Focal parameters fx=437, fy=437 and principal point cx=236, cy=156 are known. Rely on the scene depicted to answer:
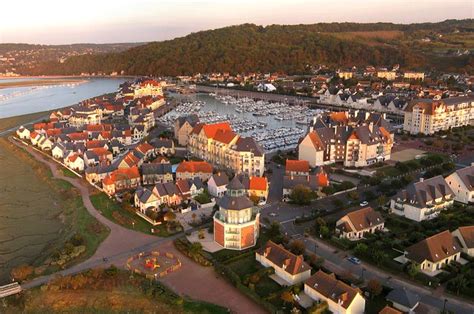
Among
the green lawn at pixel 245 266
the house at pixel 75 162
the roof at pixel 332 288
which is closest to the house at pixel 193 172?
the house at pixel 75 162

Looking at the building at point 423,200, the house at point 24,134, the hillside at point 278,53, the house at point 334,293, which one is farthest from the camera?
the hillside at point 278,53

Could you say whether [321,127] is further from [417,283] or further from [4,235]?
[4,235]

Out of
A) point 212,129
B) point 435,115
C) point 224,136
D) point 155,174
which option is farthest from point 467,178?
point 155,174

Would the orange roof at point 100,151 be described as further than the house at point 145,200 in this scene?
Yes

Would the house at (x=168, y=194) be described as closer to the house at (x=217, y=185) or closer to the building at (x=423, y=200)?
the house at (x=217, y=185)

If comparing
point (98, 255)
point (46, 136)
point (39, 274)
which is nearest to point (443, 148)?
point (98, 255)

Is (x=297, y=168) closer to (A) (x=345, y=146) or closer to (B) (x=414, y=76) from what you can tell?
(A) (x=345, y=146)
